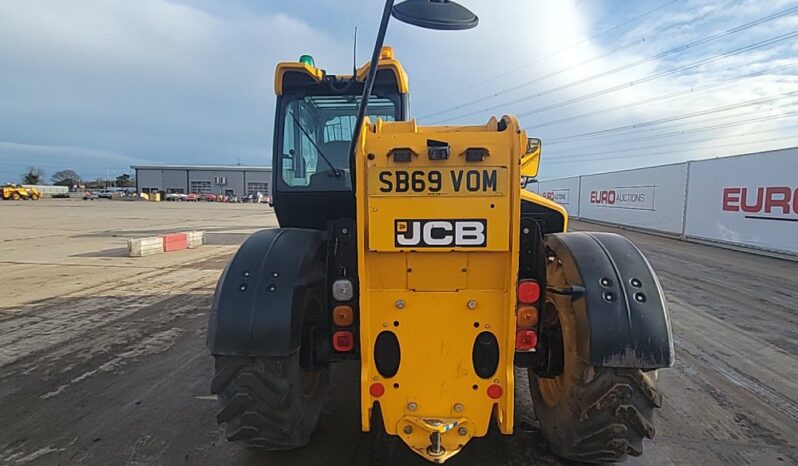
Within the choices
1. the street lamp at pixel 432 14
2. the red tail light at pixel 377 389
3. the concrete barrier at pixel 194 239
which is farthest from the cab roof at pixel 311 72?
the concrete barrier at pixel 194 239

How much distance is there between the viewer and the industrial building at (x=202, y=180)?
276ft

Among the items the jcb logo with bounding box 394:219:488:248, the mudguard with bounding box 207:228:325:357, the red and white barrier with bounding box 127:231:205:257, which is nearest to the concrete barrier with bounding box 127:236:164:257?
the red and white barrier with bounding box 127:231:205:257

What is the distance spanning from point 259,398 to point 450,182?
152 cm

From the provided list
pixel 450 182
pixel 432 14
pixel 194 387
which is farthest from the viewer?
pixel 194 387

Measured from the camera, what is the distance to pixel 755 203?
13.1 metres

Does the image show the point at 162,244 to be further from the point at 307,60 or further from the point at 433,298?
the point at 433,298

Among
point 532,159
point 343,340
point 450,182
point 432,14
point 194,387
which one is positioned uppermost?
point 432,14

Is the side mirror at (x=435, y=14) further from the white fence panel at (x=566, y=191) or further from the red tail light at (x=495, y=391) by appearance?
the white fence panel at (x=566, y=191)

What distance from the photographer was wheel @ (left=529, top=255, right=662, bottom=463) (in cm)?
232

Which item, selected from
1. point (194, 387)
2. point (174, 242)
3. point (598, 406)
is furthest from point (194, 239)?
point (598, 406)

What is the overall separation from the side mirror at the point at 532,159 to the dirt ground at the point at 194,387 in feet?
5.99

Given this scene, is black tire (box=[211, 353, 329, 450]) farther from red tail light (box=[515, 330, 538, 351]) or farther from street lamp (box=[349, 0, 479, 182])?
street lamp (box=[349, 0, 479, 182])

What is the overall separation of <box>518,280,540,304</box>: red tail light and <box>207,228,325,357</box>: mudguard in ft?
3.84

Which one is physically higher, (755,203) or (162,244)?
(755,203)
